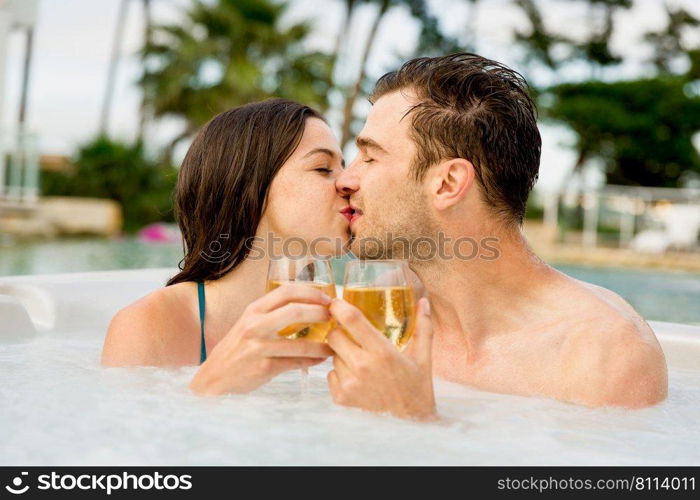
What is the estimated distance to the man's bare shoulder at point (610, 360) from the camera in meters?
2.15

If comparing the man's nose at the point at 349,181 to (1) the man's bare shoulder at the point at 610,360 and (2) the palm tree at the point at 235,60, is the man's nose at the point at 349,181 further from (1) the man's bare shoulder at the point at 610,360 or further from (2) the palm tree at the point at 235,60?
(2) the palm tree at the point at 235,60

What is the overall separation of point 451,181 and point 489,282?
0.34 m

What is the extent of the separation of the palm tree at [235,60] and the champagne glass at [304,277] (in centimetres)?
2014

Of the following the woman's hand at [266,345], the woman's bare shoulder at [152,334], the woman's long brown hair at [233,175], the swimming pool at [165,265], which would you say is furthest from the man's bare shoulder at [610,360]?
the swimming pool at [165,265]

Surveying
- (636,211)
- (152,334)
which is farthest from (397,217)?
(636,211)

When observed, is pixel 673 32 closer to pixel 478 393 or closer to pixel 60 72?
pixel 60 72

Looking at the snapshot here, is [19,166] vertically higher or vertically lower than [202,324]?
higher

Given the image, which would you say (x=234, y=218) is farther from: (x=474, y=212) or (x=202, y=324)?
(x=474, y=212)

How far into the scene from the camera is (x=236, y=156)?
2572mm

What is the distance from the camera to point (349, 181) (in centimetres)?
249

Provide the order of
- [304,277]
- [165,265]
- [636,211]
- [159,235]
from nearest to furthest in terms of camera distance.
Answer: [304,277], [165,265], [636,211], [159,235]

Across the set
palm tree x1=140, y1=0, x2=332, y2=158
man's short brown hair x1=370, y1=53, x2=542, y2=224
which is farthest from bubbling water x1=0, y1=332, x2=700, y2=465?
palm tree x1=140, y1=0, x2=332, y2=158

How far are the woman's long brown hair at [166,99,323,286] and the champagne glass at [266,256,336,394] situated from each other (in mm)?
777
